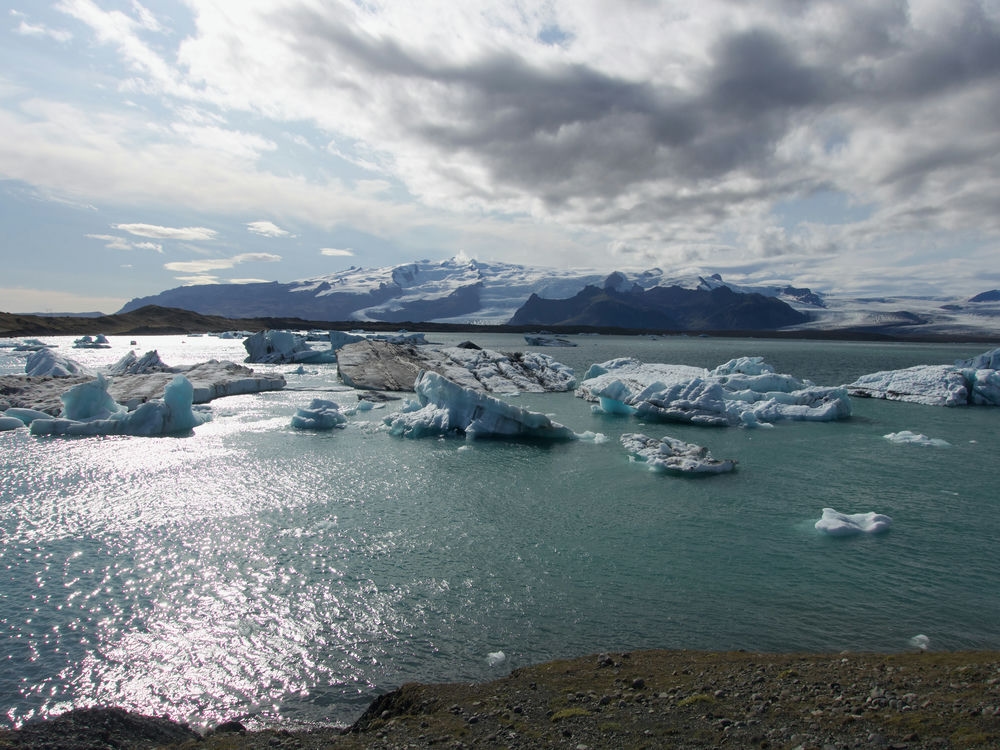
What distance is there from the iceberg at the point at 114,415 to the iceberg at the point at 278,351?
31.0m

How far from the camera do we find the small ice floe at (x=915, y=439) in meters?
21.7

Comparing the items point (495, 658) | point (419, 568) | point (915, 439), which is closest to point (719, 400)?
point (915, 439)

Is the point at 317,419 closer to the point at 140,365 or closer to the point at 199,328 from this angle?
the point at 140,365

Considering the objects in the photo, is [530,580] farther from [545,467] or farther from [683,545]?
[545,467]

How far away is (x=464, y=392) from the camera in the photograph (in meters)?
23.2

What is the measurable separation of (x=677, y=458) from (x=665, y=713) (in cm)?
1280

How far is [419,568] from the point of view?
1032 cm

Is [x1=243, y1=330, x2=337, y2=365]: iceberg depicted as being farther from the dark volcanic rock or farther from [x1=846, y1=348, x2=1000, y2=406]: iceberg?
the dark volcanic rock

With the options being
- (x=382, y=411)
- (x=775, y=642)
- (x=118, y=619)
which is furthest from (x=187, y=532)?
(x=382, y=411)

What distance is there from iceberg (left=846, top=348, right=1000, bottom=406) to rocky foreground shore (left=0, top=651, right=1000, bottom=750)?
3326cm

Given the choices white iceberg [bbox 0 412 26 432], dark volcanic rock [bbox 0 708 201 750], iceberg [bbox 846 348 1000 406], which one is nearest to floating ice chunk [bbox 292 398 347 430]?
white iceberg [bbox 0 412 26 432]

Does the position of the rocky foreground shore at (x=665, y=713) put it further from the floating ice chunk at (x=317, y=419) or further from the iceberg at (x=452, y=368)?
the iceberg at (x=452, y=368)

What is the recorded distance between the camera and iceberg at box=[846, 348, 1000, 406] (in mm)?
33781

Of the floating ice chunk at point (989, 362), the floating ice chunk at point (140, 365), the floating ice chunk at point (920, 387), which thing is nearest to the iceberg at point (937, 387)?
the floating ice chunk at point (920, 387)
